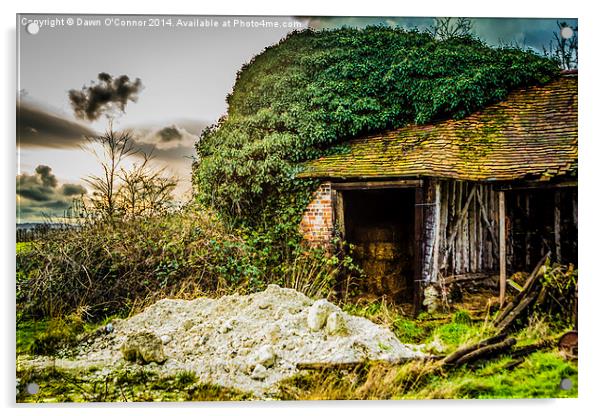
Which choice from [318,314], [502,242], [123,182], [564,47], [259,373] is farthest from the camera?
[502,242]

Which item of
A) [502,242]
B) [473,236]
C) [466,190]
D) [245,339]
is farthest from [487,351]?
[245,339]

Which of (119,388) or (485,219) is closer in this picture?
(119,388)

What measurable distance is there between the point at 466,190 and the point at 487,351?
6.39ft

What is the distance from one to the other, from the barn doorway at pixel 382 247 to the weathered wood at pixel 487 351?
3.06 feet

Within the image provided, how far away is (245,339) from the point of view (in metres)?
5.68

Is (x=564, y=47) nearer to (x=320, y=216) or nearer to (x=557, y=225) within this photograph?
(x=557, y=225)

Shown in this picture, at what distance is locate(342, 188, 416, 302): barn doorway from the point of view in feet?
20.3

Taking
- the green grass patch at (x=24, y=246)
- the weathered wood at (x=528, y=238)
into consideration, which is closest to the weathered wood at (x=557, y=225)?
the weathered wood at (x=528, y=238)

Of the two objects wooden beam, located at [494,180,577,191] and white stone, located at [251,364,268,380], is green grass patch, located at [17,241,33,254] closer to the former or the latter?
white stone, located at [251,364,268,380]

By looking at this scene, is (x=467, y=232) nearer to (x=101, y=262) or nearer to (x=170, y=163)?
(x=170, y=163)

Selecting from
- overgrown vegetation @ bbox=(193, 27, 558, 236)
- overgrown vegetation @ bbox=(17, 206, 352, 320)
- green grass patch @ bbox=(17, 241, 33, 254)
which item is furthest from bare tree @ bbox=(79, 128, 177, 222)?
green grass patch @ bbox=(17, 241, 33, 254)

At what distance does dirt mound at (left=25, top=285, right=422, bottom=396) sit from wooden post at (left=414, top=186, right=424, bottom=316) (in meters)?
0.64

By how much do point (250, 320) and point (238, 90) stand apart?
2.54 meters
